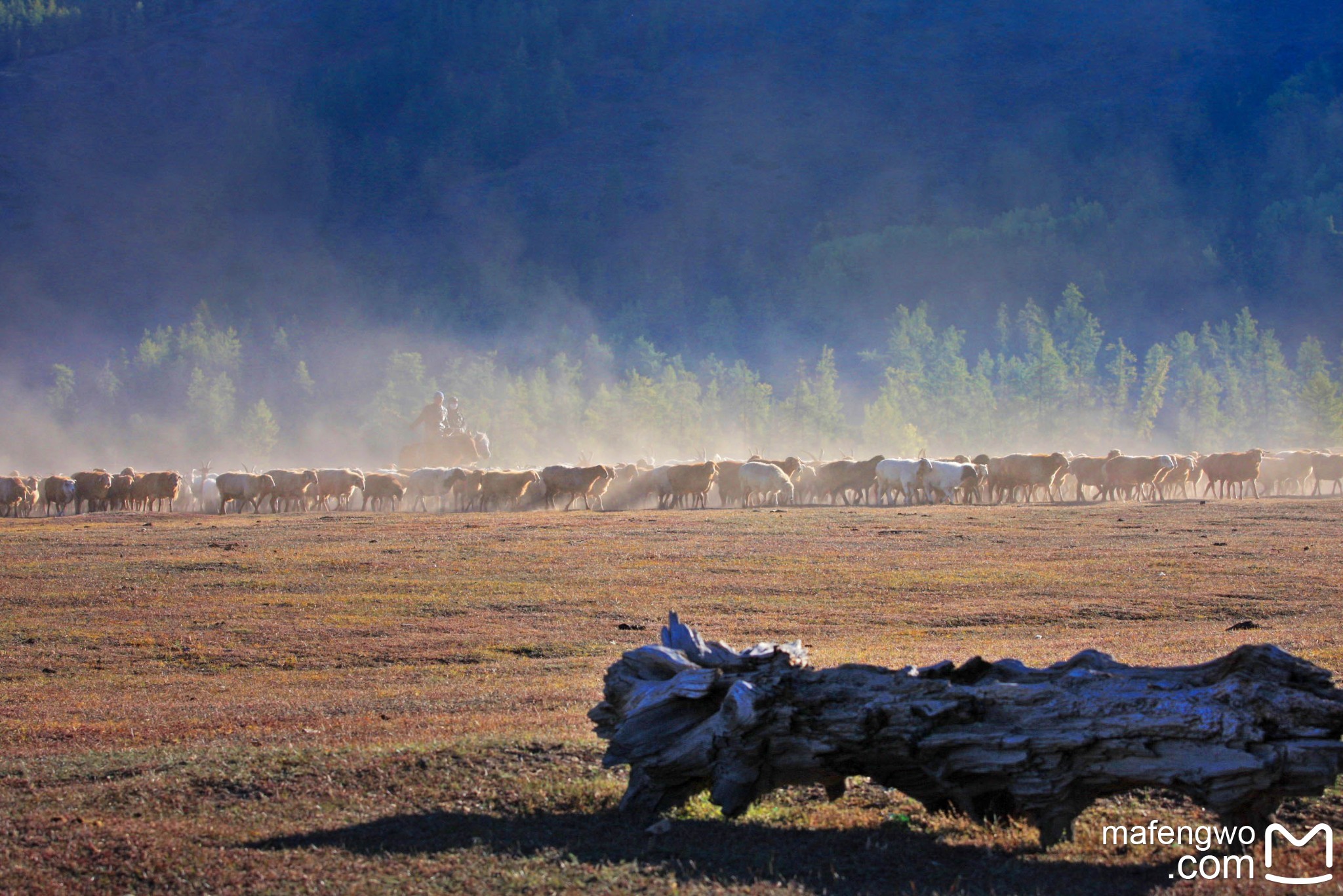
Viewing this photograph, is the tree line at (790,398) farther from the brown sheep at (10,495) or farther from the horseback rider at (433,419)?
the brown sheep at (10,495)

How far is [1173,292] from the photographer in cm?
16575

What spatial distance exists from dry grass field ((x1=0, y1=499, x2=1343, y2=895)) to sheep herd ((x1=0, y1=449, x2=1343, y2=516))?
48.7ft

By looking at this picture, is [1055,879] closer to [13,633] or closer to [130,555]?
[13,633]

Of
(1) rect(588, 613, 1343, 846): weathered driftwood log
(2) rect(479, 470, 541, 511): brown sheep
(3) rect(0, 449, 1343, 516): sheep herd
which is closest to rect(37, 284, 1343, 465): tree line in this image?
(3) rect(0, 449, 1343, 516): sheep herd

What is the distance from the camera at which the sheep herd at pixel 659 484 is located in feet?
188

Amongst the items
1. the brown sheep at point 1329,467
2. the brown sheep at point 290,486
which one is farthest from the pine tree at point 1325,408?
the brown sheep at point 290,486

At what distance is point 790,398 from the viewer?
116250 millimetres

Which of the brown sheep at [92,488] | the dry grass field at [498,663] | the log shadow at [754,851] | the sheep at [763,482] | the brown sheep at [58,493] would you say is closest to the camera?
the log shadow at [754,851]

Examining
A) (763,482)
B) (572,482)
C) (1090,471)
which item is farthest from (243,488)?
(1090,471)

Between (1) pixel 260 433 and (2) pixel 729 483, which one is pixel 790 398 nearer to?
(1) pixel 260 433

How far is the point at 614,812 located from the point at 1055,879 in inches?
148

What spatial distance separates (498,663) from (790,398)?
9878 cm

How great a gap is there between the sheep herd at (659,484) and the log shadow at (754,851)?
45693mm

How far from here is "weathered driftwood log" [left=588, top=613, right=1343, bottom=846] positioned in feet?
28.2
